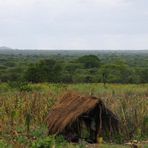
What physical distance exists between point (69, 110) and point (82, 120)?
13.6 inches

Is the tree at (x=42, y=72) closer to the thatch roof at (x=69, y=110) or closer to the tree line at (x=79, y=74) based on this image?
the tree line at (x=79, y=74)

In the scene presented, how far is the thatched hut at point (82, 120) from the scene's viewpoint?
10438 millimetres

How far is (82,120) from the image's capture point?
10.6 m

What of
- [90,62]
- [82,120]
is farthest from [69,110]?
[90,62]

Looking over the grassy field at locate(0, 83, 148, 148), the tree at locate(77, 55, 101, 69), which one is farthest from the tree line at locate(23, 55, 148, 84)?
the grassy field at locate(0, 83, 148, 148)

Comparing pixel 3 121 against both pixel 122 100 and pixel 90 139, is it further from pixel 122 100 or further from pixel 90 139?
pixel 122 100

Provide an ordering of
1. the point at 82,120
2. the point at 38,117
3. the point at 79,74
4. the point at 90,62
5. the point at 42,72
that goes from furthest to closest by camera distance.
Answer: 1. the point at 90,62
2. the point at 79,74
3. the point at 42,72
4. the point at 38,117
5. the point at 82,120

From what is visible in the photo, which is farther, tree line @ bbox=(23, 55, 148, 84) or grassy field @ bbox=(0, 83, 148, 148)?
tree line @ bbox=(23, 55, 148, 84)

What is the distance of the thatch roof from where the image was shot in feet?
34.2

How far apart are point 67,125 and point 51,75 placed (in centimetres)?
2636

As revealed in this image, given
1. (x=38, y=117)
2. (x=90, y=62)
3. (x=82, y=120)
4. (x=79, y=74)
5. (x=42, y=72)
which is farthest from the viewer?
(x=90, y=62)

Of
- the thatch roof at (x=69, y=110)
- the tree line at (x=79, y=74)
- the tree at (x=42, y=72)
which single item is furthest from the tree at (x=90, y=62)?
the thatch roof at (x=69, y=110)

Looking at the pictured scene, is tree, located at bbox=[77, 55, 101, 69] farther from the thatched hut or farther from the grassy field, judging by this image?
the thatched hut

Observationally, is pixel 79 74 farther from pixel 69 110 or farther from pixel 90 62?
pixel 69 110
